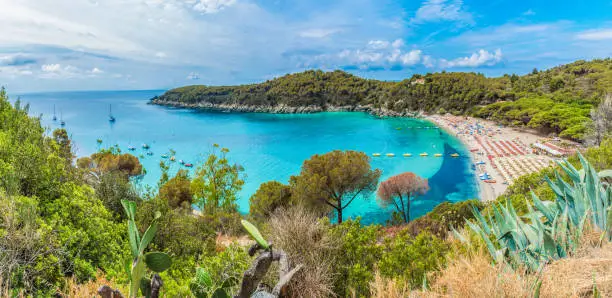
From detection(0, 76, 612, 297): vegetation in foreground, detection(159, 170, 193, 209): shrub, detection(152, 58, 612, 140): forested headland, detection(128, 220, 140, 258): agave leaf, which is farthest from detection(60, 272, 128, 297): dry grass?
detection(152, 58, 612, 140): forested headland

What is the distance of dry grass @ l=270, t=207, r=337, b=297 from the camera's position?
4383mm

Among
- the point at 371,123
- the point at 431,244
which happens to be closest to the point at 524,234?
the point at 431,244

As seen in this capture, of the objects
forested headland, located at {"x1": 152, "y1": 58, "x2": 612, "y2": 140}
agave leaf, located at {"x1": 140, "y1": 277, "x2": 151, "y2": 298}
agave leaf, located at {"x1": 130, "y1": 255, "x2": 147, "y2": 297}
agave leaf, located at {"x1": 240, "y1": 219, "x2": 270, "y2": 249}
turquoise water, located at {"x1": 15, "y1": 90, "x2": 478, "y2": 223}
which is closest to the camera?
agave leaf, located at {"x1": 130, "y1": 255, "x2": 147, "y2": 297}

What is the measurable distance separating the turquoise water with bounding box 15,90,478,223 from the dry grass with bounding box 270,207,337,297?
Result: 16.9 meters

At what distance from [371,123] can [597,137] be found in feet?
144

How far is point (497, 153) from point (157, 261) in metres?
39.2

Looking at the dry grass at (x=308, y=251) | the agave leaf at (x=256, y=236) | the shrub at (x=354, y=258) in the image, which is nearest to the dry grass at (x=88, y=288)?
the agave leaf at (x=256, y=236)

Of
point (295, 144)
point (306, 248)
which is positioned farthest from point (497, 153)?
point (306, 248)

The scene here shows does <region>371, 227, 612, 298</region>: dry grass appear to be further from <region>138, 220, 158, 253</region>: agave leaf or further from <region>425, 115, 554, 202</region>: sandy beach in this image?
<region>425, 115, 554, 202</region>: sandy beach

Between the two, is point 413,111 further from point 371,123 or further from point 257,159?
point 257,159

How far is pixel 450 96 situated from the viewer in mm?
74250

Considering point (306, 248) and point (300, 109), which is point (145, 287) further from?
point (300, 109)

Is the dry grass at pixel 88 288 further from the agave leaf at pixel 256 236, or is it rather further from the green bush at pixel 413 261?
the green bush at pixel 413 261

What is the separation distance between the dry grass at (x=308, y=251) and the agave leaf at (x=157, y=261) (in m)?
1.96
